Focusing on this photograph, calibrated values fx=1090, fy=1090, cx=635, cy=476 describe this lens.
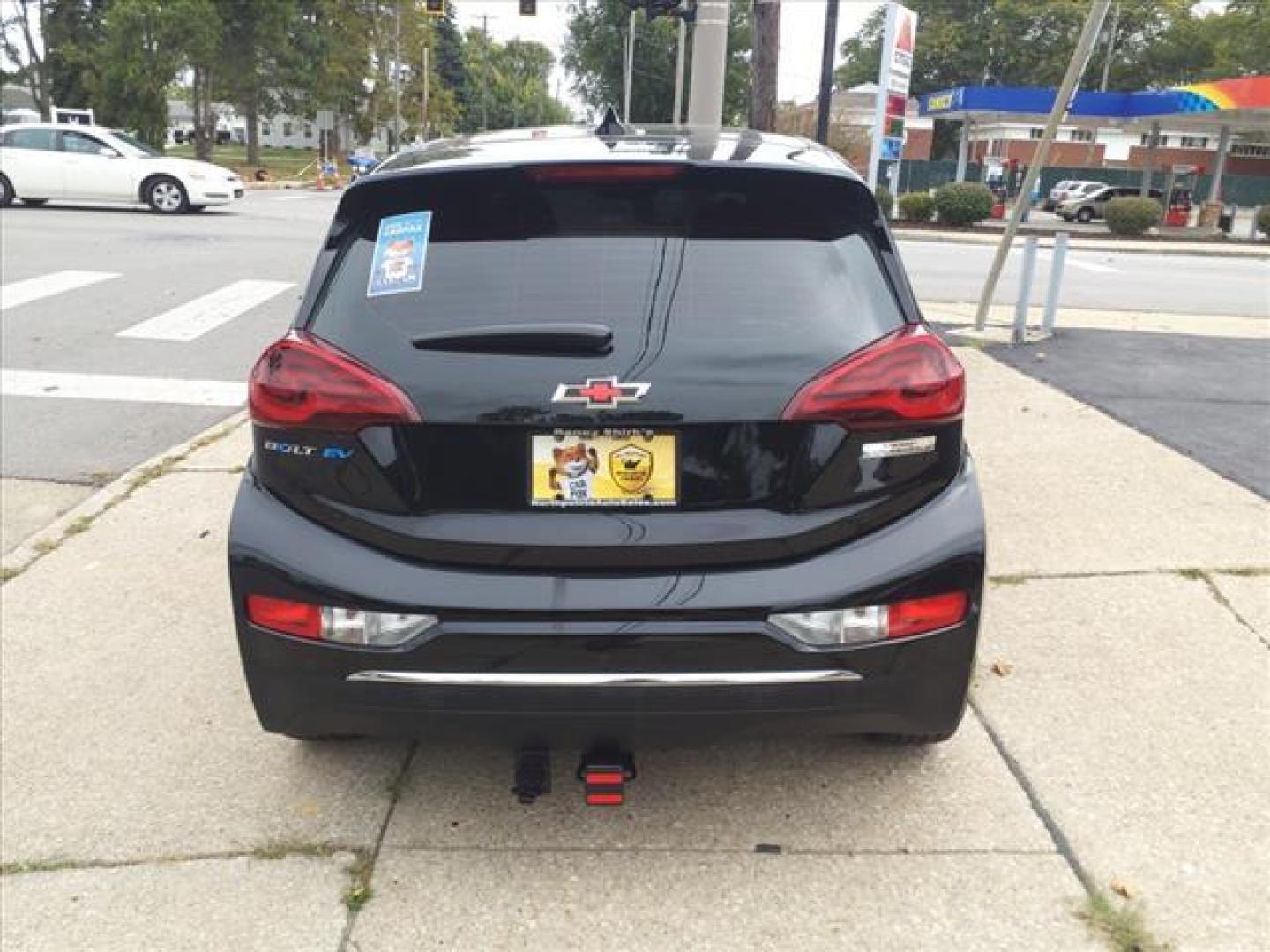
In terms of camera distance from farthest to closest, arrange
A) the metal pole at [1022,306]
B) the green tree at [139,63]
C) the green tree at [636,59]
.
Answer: the green tree at [636,59] < the green tree at [139,63] < the metal pole at [1022,306]

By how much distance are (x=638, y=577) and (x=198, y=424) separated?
215 inches

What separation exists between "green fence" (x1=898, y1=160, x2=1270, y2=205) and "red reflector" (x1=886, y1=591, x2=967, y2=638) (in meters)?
54.7

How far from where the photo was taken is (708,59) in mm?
9758

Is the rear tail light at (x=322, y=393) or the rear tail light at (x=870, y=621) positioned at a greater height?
the rear tail light at (x=322, y=393)

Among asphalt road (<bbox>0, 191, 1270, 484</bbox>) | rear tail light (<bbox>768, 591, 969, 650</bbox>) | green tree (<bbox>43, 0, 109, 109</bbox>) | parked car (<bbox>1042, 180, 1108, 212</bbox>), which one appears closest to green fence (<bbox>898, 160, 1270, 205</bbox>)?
parked car (<bbox>1042, 180, 1108, 212</bbox>)

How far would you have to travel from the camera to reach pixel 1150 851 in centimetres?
279

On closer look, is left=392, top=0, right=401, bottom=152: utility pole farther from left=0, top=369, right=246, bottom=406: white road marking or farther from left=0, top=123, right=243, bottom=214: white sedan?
left=0, top=369, right=246, bottom=406: white road marking

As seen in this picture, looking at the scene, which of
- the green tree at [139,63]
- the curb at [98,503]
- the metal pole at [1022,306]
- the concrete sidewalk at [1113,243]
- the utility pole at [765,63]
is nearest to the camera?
the curb at [98,503]

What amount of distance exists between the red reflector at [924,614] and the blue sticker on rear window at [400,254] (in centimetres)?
138

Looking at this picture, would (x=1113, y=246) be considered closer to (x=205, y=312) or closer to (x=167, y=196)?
(x=167, y=196)

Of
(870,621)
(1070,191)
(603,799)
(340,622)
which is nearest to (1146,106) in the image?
(1070,191)

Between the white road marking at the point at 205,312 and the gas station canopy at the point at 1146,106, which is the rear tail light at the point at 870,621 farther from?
the gas station canopy at the point at 1146,106

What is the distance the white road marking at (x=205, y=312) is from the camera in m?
9.62

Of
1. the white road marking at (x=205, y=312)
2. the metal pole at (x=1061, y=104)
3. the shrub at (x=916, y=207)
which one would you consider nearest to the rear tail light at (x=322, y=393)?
the metal pole at (x=1061, y=104)
